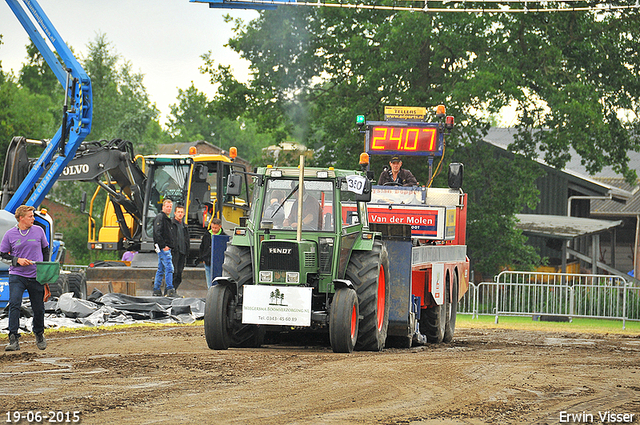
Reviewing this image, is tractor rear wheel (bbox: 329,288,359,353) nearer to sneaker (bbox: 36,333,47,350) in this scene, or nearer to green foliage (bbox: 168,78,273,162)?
sneaker (bbox: 36,333,47,350)

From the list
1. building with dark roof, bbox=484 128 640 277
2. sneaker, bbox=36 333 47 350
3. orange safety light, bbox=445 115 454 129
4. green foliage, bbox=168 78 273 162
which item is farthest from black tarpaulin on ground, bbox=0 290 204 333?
green foliage, bbox=168 78 273 162

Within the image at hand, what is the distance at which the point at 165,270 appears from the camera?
1820 centimetres

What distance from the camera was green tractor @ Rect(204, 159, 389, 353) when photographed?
36.4 feet

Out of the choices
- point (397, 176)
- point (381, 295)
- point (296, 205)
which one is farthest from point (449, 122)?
point (296, 205)

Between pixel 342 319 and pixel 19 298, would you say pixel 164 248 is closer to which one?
pixel 19 298

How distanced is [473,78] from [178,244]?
12.8m

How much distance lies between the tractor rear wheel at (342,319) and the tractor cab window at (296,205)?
1009 millimetres

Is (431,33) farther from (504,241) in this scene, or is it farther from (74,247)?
(74,247)

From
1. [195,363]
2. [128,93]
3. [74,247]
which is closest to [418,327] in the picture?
[195,363]

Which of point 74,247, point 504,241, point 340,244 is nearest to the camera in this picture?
point 340,244

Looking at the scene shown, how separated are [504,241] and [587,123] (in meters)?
4.82

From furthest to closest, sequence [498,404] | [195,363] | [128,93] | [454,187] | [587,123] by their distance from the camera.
A: [128,93], [587,123], [454,187], [195,363], [498,404]

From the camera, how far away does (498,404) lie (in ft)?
26.1

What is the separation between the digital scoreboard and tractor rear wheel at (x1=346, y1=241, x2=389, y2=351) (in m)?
5.21
